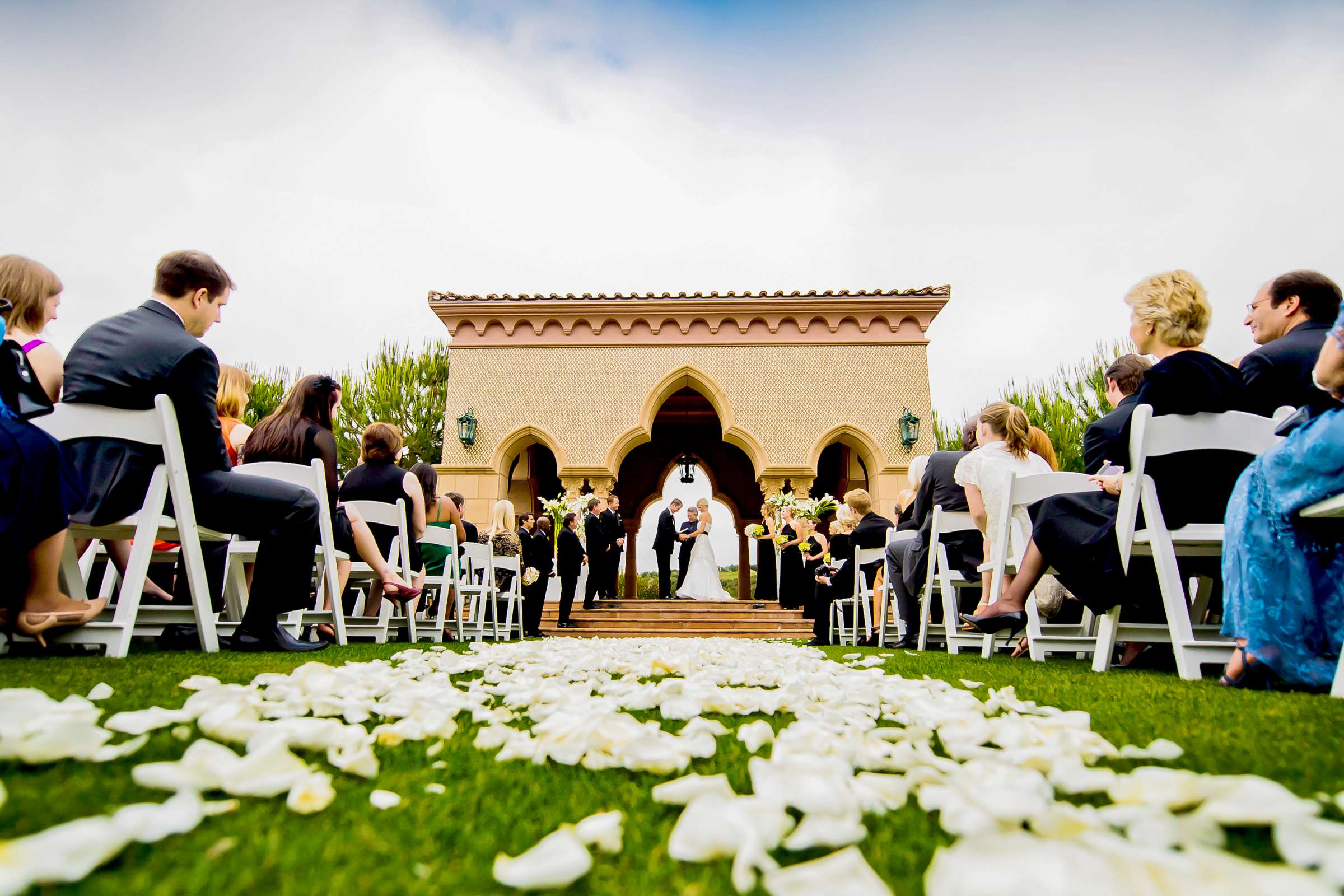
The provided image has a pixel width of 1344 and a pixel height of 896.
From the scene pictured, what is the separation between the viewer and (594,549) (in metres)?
12.0

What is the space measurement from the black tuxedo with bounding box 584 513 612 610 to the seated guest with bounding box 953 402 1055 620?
764 centimetres

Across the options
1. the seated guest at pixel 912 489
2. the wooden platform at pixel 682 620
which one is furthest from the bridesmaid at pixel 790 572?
the seated guest at pixel 912 489

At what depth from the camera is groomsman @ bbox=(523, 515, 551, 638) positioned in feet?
32.8

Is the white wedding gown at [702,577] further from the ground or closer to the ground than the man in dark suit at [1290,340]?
closer to the ground

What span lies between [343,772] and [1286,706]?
2345 millimetres

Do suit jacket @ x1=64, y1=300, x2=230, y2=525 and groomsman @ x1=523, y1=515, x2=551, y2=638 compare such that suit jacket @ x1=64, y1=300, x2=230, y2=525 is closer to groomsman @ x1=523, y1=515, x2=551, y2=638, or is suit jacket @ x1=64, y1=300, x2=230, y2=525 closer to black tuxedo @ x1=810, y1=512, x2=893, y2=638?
black tuxedo @ x1=810, y1=512, x2=893, y2=638

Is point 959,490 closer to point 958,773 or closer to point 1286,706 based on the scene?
point 1286,706

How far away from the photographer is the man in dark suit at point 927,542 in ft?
17.2

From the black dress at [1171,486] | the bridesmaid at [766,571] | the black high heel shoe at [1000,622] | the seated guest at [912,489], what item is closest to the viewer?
the black dress at [1171,486]

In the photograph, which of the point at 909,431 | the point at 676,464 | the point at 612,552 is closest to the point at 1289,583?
the point at 612,552

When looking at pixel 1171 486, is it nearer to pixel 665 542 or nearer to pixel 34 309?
pixel 34 309

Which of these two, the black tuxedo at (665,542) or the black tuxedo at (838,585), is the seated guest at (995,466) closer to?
the black tuxedo at (838,585)

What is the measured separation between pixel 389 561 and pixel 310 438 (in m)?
1.53

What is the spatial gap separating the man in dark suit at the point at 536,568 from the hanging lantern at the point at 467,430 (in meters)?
4.93
